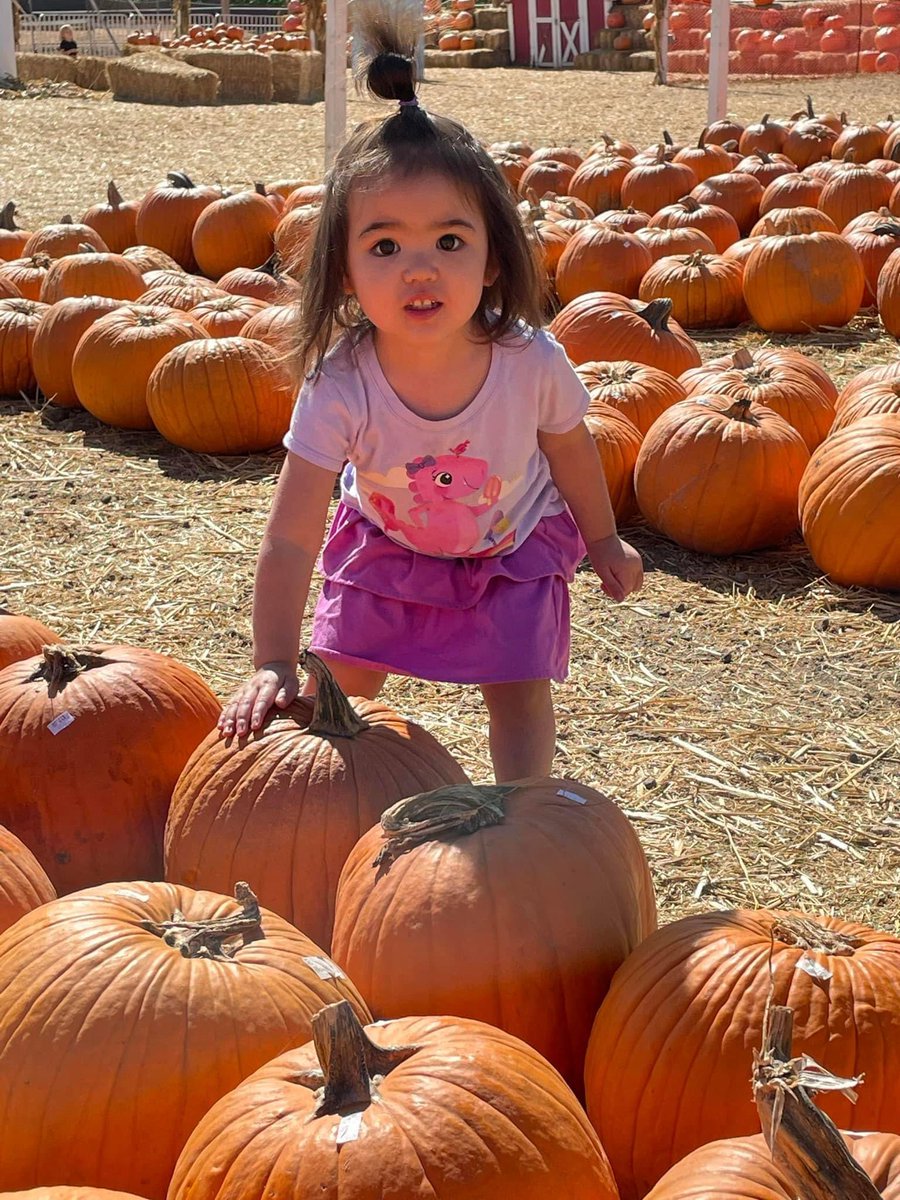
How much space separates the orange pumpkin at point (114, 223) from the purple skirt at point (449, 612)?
7.64 m

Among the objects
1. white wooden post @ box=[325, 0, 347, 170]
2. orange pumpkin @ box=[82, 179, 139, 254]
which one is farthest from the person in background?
white wooden post @ box=[325, 0, 347, 170]

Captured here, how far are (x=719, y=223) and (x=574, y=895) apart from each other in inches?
321

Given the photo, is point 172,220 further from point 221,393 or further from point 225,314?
point 221,393

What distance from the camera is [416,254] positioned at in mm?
2984

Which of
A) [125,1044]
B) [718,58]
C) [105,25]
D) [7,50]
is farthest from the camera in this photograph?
[105,25]

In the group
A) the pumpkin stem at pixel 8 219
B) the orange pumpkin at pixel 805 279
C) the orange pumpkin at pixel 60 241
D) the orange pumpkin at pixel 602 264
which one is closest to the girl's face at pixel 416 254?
the orange pumpkin at pixel 805 279

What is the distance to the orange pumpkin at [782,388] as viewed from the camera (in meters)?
5.92

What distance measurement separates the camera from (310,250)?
3318 mm

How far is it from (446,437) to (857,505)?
86.8 inches

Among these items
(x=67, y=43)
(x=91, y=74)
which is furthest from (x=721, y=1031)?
(x=67, y=43)

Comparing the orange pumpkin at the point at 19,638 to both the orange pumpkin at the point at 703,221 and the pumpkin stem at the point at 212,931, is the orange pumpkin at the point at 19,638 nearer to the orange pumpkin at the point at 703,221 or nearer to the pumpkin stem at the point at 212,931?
the pumpkin stem at the point at 212,931

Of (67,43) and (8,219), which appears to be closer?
A: (8,219)

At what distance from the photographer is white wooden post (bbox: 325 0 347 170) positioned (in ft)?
31.9

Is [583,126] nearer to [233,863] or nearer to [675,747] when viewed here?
Result: [675,747]
